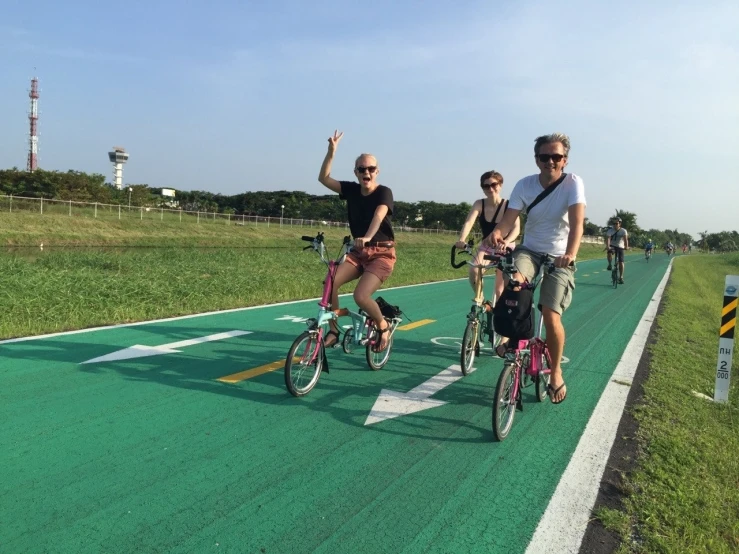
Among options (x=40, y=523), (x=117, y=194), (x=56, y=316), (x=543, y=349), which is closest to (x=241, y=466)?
(x=40, y=523)

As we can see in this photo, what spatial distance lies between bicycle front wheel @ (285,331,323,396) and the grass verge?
2.66 meters

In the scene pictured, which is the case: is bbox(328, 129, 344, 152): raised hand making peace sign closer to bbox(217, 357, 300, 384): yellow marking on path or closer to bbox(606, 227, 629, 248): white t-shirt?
bbox(217, 357, 300, 384): yellow marking on path

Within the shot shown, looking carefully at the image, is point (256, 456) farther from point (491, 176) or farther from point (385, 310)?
point (491, 176)

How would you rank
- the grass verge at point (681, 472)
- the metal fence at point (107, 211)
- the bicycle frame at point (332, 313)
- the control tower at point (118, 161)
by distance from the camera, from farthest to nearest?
the control tower at point (118, 161) < the metal fence at point (107, 211) < the bicycle frame at point (332, 313) < the grass verge at point (681, 472)

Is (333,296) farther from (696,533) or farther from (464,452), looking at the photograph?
(696,533)

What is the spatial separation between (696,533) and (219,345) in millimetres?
5487

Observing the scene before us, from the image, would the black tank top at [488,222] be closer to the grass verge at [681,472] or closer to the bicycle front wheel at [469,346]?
the bicycle front wheel at [469,346]

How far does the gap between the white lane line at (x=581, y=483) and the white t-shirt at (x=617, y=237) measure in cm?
1230

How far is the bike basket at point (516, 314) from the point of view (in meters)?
4.31

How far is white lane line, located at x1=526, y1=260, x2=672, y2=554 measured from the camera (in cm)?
297

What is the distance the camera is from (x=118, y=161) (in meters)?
127

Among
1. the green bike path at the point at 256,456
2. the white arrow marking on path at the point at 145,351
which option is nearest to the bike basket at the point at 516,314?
the green bike path at the point at 256,456

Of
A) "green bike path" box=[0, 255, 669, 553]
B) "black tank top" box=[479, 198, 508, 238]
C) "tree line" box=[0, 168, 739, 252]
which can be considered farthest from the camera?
"tree line" box=[0, 168, 739, 252]

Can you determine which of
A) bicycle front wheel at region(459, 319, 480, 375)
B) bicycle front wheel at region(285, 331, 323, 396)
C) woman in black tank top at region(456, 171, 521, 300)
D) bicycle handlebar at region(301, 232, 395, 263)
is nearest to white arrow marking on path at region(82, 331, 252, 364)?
bicycle front wheel at region(285, 331, 323, 396)
